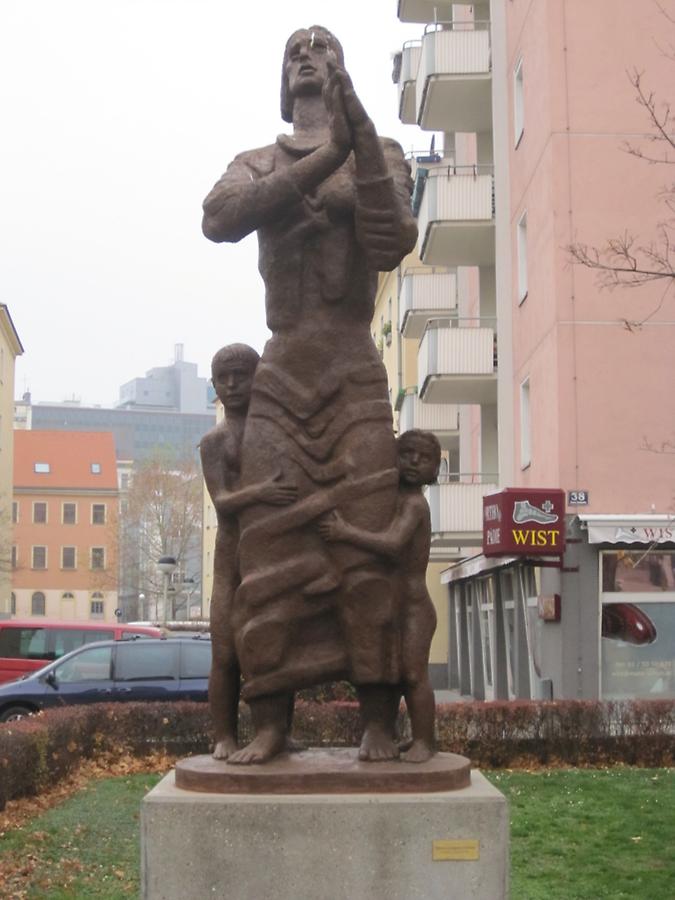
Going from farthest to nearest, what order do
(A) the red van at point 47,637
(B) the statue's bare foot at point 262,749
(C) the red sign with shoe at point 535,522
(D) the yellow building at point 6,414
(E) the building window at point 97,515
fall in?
(E) the building window at point 97,515 < (D) the yellow building at point 6,414 < (A) the red van at point 47,637 < (C) the red sign with shoe at point 535,522 < (B) the statue's bare foot at point 262,749

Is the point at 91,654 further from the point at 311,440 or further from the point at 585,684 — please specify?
the point at 311,440

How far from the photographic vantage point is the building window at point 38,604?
92.6 meters

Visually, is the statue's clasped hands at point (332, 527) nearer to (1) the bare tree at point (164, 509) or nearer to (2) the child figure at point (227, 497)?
(2) the child figure at point (227, 497)

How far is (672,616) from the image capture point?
20.7 m

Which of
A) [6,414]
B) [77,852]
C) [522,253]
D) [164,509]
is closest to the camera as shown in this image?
[77,852]

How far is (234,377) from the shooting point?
251 inches

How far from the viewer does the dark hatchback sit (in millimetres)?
19875

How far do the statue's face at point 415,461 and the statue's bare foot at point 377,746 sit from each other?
1.06 m

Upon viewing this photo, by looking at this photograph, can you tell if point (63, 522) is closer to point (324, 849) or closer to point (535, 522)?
point (535, 522)

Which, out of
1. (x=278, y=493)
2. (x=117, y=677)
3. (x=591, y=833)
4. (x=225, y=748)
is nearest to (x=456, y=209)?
(x=117, y=677)

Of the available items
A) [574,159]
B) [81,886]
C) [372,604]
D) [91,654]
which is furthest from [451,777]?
[574,159]

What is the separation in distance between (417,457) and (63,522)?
3575 inches

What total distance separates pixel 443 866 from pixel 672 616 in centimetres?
1594

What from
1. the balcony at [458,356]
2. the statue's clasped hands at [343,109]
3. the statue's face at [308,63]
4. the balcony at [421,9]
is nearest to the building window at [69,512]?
the balcony at [421,9]
